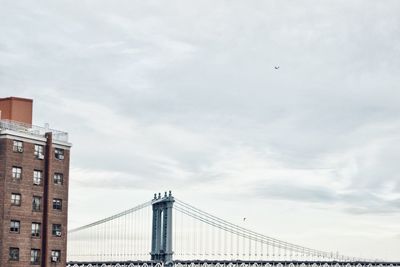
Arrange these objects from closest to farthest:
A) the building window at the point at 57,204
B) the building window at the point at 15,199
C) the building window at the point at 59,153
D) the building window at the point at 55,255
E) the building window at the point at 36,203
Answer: the building window at the point at 15,199
the building window at the point at 36,203
the building window at the point at 55,255
the building window at the point at 57,204
the building window at the point at 59,153

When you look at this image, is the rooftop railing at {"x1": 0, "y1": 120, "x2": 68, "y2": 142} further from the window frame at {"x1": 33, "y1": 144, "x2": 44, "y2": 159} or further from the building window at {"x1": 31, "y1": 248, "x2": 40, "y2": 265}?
the building window at {"x1": 31, "y1": 248, "x2": 40, "y2": 265}

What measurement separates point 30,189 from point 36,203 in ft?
6.62

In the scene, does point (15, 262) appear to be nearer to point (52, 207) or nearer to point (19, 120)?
point (52, 207)

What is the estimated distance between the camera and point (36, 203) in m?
100

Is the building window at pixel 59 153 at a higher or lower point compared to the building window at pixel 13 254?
higher

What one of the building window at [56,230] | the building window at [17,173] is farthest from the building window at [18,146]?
the building window at [56,230]

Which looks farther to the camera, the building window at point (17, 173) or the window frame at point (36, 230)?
the window frame at point (36, 230)

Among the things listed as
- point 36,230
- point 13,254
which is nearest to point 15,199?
point 36,230

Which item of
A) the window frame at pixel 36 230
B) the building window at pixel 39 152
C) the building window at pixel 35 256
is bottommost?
the building window at pixel 35 256

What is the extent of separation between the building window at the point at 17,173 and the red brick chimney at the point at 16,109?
24.7 feet

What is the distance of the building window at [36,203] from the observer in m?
99.7

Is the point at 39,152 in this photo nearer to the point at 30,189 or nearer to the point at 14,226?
the point at 30,189

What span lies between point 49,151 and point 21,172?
15.3 ft

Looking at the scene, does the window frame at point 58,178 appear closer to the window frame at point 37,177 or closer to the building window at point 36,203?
the window frame at point 37,177
